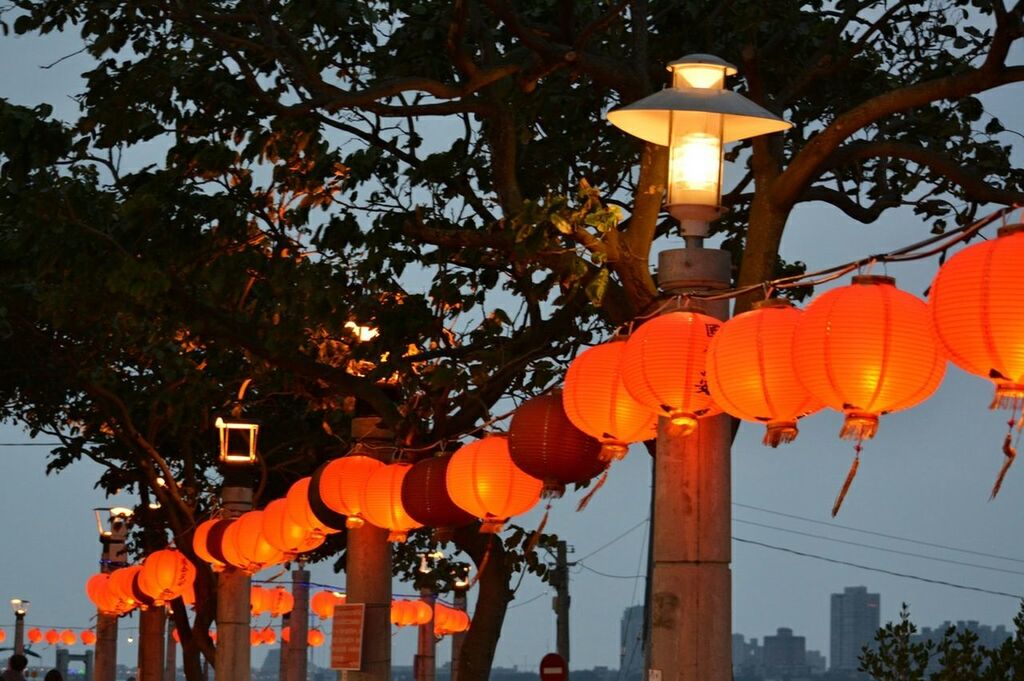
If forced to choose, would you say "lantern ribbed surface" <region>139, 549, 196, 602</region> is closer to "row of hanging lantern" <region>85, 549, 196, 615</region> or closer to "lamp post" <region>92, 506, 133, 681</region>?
"row of hanging lantern" <region>85, 549, 196, 615</region>

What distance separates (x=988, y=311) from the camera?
5.62 meters

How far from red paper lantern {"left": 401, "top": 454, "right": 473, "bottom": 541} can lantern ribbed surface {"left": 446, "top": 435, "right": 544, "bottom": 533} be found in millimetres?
697

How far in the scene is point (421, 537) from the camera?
2317 centimetres

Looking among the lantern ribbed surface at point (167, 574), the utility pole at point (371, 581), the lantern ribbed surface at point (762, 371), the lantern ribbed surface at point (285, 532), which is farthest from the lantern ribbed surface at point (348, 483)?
the lantern ribbed surface at point (167, 574)

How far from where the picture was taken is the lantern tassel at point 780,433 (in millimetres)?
6797

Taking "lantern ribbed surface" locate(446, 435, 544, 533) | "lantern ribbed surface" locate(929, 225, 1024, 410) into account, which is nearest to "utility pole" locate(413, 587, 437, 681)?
"lantern ribbed surface" locate(446, 435, 544, 533)

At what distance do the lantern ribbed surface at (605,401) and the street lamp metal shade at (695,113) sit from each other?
108 centimetres

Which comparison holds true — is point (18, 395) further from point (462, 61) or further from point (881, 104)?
point (881, 104)

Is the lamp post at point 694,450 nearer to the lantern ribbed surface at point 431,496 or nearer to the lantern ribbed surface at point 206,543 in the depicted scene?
the lantern ribbed surface at point 431,496

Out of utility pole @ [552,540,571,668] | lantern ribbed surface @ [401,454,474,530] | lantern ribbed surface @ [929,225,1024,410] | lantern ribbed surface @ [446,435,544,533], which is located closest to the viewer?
lantern ribbed surface @ [929,225,1024,410]

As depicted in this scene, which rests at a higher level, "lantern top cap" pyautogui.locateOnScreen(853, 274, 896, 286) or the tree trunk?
"lantern top cap" pyautogui.locateOnScreen(853, 274, 896, 286)

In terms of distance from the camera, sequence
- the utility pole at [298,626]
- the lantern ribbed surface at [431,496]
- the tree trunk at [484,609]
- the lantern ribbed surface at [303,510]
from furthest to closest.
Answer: the utility pole at [298,626] < the tree trunk at [484,609] < the lantern ribbed surface at [303,510] < the lantern ribbed surface at [431,496]

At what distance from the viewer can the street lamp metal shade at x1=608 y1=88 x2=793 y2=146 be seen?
749cm

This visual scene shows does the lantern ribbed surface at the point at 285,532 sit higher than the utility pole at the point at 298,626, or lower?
higher
